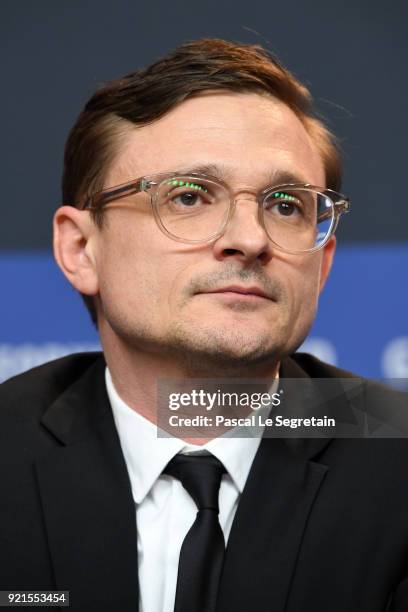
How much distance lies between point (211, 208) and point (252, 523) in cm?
58

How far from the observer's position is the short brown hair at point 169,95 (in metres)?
1.69

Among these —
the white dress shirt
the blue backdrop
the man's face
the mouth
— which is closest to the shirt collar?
the white dress shirt

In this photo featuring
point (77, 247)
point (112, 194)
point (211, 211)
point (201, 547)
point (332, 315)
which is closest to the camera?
point (201, 547)

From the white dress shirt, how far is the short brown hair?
421mm

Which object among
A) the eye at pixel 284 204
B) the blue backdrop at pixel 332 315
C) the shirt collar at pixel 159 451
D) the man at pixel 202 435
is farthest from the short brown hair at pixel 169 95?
the blue backdrop at pixel 332 315

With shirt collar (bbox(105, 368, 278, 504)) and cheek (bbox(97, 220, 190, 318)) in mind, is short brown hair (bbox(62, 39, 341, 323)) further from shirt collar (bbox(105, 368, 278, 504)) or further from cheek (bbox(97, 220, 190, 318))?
shirt collar (bbox(105, 368, 278, 504))

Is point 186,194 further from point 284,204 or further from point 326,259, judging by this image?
point 326,259

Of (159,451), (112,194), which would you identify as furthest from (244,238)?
(159,451)

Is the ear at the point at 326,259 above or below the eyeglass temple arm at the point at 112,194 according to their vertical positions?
below

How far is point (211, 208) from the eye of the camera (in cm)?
160

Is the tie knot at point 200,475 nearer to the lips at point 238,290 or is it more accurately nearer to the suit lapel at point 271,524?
the suit lapel at point 271,524

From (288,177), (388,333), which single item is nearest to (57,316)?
(388,333)

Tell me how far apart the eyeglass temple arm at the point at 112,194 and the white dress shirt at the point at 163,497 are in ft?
1.47

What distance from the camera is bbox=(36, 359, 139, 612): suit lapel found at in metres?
1.50
